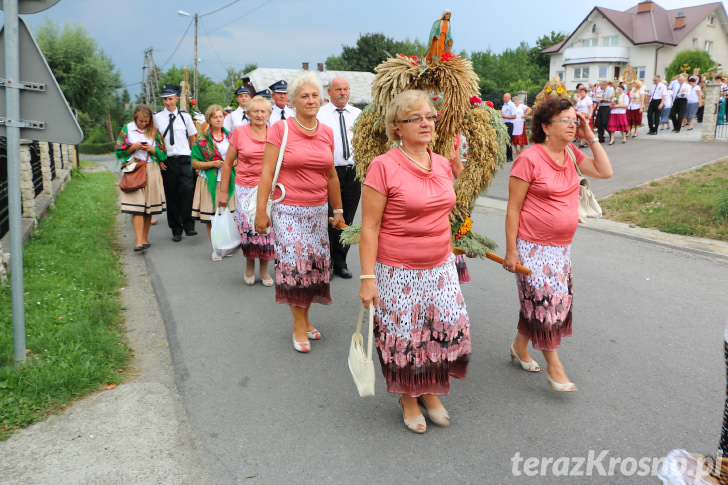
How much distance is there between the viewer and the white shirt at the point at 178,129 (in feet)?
29.8

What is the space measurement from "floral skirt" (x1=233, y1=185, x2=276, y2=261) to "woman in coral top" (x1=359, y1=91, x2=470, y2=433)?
11.0 ft

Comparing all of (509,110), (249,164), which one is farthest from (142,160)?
(509,110)

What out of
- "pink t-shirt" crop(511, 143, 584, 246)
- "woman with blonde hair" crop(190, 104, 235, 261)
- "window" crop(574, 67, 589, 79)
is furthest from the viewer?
"window" crop(574, 67, 589, 79)

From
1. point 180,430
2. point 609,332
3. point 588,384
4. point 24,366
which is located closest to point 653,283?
point 609,332

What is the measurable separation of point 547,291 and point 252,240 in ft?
12.4

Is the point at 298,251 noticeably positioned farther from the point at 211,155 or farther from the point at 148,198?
the point at 148,198

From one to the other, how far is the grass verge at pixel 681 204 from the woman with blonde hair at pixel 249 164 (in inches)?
251

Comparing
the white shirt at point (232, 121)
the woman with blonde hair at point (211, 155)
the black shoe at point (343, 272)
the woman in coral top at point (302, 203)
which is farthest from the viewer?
the white shirt at point (232, 121)

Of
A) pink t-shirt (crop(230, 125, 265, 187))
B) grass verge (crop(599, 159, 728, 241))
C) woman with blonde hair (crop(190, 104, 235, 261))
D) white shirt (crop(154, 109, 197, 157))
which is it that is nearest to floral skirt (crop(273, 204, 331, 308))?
pink t-shirt (crop(230, 125, 265, 187))

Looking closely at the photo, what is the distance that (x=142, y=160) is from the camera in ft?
28.3

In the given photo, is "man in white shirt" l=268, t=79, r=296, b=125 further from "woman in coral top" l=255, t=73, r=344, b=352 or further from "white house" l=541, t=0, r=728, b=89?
"white house" l=541, t=0, r=728, b=89

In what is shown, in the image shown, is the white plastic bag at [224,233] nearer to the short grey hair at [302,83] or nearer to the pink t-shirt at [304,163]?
the pink t-shirt at [304,163]

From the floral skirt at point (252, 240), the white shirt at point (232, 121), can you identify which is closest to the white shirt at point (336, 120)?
the floral skirt at point (252, 240)

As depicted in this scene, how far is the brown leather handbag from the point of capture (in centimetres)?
845
